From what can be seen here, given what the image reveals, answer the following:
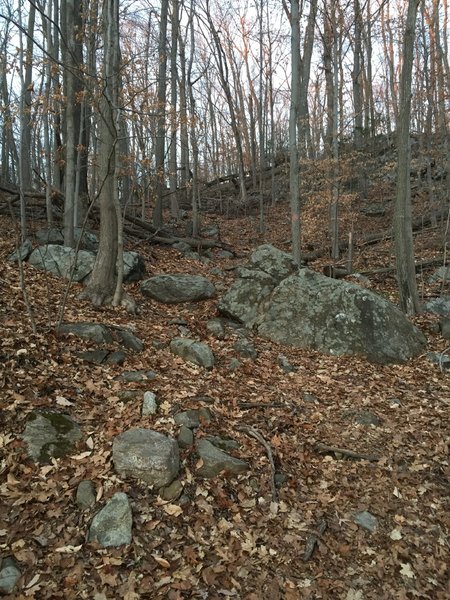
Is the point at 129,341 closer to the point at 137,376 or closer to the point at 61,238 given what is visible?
the point at 137,376

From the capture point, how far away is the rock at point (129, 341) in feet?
18.6

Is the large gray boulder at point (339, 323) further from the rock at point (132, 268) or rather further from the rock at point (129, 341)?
the rock at point (132, 268)

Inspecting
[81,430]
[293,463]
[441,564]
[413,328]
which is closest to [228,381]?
[293,463]

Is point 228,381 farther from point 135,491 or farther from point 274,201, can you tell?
point 274,201

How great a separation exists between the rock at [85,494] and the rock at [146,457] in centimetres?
27

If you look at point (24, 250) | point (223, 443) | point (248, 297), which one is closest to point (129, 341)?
point (223, 443)

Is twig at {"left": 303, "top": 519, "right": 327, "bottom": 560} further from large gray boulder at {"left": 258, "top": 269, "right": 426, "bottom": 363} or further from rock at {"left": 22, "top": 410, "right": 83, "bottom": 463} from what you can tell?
large gray boulder at {"left": 258, "top": 269, "right": 426, "bottom": 363}

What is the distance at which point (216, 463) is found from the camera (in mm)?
3754

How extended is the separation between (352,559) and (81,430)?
101 inches

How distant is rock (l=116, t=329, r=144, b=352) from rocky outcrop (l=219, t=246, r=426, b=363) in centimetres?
237

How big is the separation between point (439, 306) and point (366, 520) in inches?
252

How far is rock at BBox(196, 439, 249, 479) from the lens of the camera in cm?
369

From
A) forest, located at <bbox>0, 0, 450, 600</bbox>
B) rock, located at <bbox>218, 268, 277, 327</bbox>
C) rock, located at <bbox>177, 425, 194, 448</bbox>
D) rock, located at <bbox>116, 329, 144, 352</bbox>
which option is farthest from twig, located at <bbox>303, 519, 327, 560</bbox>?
rock, located at <bbox>218, 268, 277, 327</bbox>

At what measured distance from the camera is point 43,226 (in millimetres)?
10867
